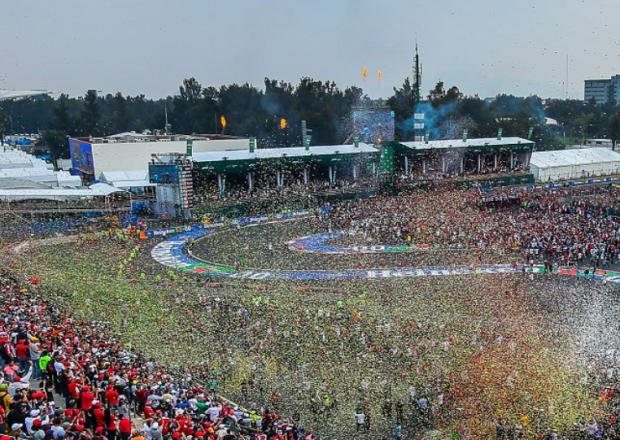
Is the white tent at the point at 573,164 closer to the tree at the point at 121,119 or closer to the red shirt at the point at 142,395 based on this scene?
the red shirt at the point at 142,395

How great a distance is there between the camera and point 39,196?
41781 mm

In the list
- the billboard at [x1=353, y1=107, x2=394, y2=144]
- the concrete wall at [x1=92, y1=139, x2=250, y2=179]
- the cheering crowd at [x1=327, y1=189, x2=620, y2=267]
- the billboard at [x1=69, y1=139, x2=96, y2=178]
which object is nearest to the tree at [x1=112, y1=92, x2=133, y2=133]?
the billboard at [x1=69, y1=139, x2=96, y2=178]

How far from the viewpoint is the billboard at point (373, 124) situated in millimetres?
65812

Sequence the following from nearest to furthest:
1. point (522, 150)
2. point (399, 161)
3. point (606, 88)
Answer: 1. point (399, 161)
2. point (522, 150)
3. point (606, 88)

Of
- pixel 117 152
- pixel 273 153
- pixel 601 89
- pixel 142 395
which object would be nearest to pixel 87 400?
pixel 142 395

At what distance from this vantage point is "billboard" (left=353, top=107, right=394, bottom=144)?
65812 mm

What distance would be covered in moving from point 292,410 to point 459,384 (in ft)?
15.2

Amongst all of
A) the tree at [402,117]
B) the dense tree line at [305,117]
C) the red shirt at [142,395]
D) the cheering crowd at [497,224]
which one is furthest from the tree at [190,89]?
the red shirt at [142,395]

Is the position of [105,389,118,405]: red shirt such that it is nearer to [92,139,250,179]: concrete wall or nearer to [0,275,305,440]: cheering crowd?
[0,275,305,440]: cheering crowd

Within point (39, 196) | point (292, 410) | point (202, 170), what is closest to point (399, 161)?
point (202, 170)

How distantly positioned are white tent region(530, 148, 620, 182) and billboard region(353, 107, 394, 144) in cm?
1625

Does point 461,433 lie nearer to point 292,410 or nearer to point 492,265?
point 292,410

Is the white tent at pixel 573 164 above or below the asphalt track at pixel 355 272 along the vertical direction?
above

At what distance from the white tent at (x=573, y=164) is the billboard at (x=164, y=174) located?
1520 inches
